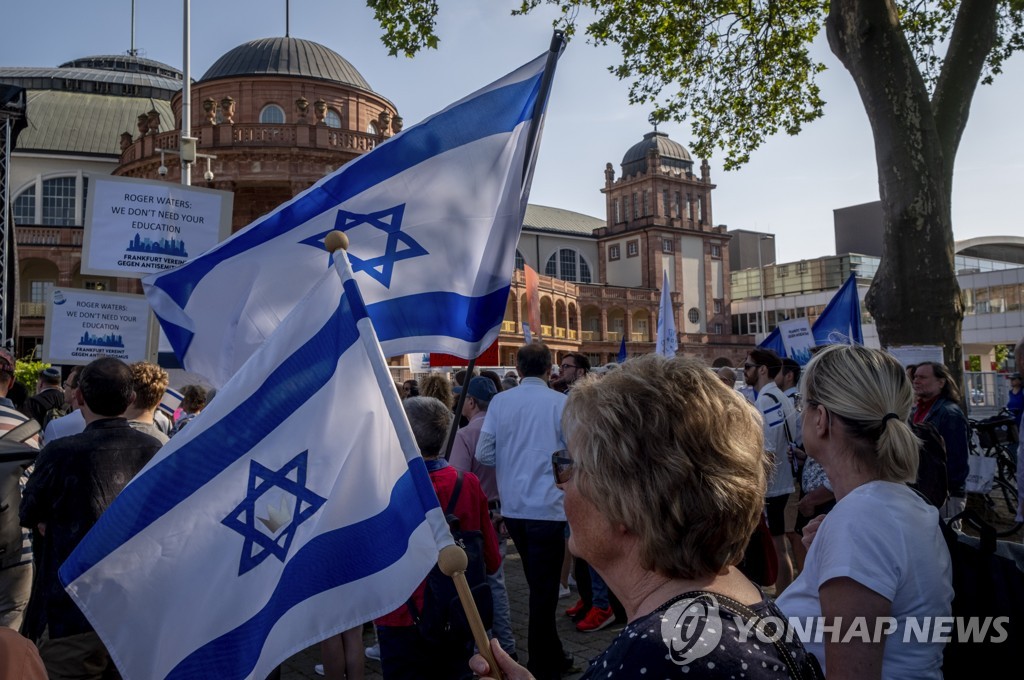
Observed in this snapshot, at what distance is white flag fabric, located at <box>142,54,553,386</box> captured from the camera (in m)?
3.73

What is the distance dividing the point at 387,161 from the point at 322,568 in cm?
213

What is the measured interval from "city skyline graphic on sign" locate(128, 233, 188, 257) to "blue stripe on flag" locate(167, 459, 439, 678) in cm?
609

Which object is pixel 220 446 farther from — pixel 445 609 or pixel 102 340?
pixel 102 340

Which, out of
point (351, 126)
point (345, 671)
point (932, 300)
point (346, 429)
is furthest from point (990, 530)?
point (351, 126)

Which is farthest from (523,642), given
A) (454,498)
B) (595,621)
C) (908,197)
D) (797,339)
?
(797,339)

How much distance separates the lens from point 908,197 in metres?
8.52

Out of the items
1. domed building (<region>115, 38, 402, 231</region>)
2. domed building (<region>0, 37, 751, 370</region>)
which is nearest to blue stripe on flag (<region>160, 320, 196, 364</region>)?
domed building (<region>0, 37, 751, 370</region>)

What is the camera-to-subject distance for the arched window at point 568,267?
69.5 meters

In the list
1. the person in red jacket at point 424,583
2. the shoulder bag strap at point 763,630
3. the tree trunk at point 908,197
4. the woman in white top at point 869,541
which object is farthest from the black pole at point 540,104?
the tree trunk at point 908,197

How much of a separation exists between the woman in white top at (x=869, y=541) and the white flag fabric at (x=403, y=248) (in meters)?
1.75

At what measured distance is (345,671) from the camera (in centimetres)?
458

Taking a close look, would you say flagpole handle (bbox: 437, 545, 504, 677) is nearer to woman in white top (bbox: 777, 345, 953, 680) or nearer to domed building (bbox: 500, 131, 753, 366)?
woman in white top (bbox: 777, 345, 953, 680)

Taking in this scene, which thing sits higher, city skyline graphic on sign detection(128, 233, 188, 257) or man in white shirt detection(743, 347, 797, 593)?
city skyline graphic on sign detection(128, 233, 188, 257)

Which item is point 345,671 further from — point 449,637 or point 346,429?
point 346,429
